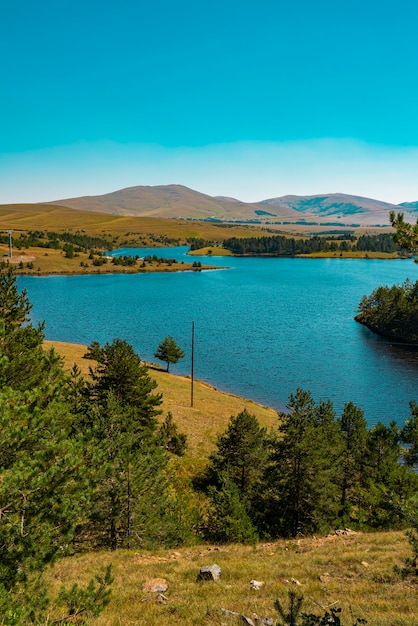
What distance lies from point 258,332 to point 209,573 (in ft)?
280

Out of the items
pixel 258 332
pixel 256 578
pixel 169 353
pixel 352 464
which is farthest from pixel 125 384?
pixel 258 332

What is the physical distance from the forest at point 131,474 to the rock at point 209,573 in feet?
17.0

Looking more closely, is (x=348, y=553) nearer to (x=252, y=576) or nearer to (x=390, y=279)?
(x=252, y=576)

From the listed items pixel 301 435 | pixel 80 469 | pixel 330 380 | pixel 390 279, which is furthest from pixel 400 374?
pixel 390 279

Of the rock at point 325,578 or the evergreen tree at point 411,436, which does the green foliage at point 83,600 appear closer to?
the evergreen tree at point 411,436

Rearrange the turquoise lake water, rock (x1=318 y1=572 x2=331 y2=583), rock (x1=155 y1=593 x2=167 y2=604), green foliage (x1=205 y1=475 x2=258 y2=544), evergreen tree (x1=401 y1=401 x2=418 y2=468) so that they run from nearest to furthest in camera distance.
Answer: evergreen tree (x1=401 y1=401 x2=418 y2=468)
rock (x1=155 y1=593 x2=167 y2=604)
rock (x1=318 y1=572 x2=331 y2=583)
green foliage (x1=205 y1=475 x2=258 y2=544)
the turquoise lake water

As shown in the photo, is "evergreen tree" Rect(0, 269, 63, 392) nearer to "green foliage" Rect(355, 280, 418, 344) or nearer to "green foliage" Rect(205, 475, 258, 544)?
"green foliage" Rect(205, 475, 258, 544)

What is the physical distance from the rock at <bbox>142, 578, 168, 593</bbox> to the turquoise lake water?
4603 centimetres

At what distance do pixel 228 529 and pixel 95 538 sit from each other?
286 inches

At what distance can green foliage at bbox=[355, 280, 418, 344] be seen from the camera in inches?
3925

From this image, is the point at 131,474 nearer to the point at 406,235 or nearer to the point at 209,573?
the point at 209,573

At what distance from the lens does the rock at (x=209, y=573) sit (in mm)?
15852

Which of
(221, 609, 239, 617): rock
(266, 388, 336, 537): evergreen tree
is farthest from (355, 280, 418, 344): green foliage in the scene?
(221, 609, 239, 617): rock

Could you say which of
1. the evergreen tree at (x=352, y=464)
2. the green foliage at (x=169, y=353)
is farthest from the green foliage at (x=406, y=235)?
the green foliage at (x=169, y=353)
